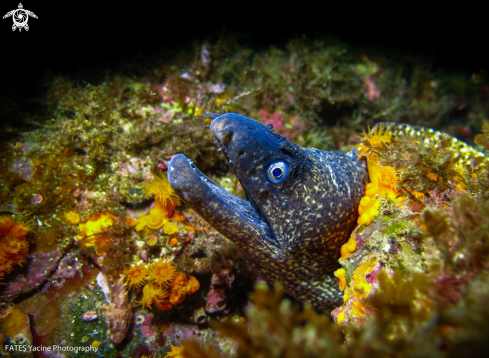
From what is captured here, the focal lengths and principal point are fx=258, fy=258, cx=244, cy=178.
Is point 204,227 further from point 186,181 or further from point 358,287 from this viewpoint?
point 358,287

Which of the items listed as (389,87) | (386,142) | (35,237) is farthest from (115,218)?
(389,87)

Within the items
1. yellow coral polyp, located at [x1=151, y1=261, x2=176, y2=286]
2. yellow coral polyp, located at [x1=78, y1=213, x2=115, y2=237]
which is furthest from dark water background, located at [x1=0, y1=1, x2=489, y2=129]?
yellow coral polyp, located at [x1=151, y1=261, x2=176, y2=286]

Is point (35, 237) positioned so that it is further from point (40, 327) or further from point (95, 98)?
point (95, 98)

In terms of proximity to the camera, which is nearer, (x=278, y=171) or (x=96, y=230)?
(x=278, y=171)

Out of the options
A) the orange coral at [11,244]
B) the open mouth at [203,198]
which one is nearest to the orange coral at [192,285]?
the open mouth at [203,198]

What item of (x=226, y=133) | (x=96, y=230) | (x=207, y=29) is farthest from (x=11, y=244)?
(x=207, y=29)

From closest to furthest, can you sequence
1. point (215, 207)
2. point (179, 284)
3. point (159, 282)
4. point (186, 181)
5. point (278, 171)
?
point (186, 181), point (215, 207), point (278, 171), point (159, 282), point (179, 284)

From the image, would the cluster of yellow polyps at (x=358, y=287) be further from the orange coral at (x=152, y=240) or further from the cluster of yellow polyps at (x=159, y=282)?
the orange coral at (x=152, y=240)
